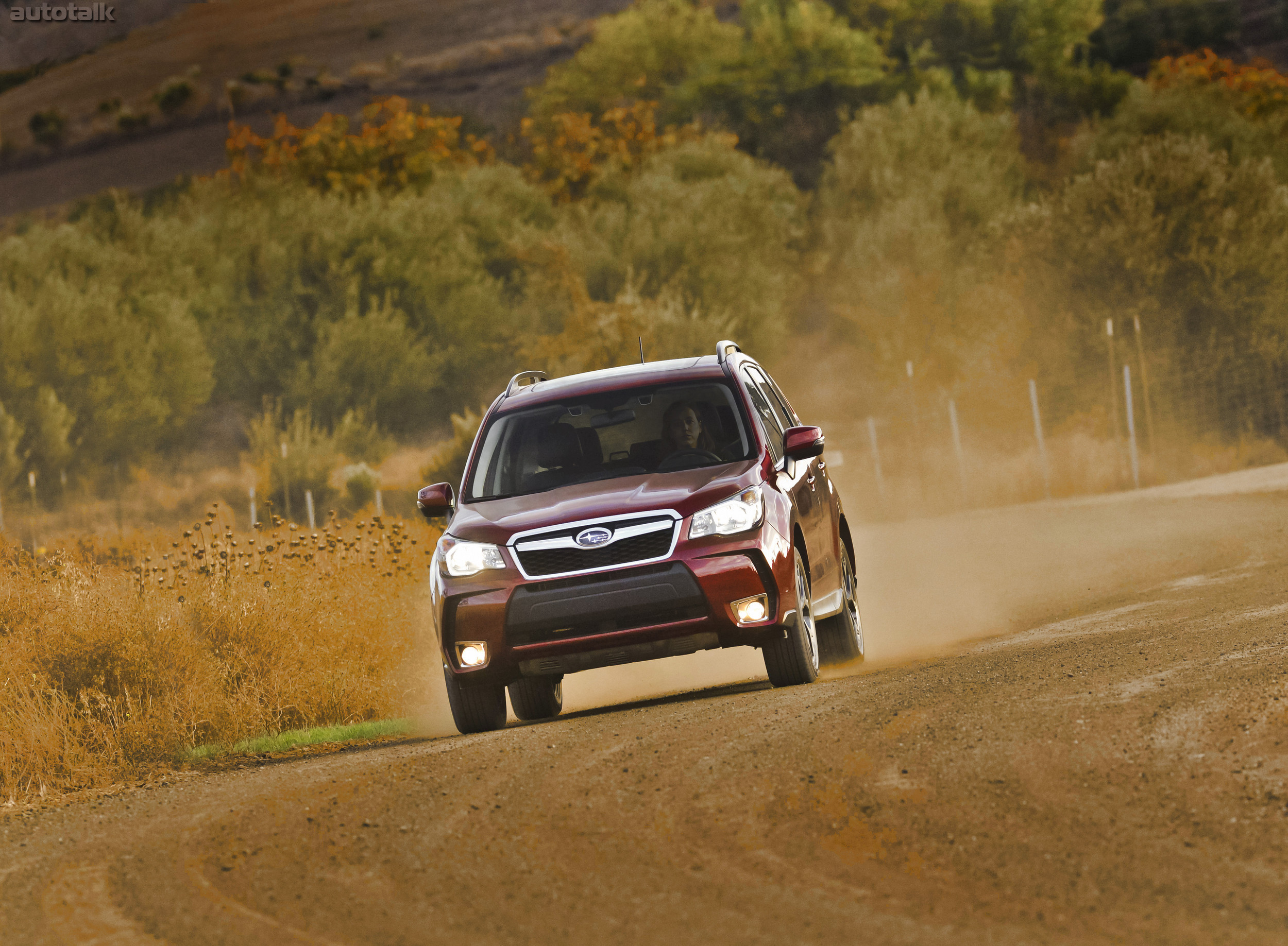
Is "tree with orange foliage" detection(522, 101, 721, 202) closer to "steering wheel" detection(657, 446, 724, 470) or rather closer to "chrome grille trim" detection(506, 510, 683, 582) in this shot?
"steering wheel" detection(657, 446, 724, 470)

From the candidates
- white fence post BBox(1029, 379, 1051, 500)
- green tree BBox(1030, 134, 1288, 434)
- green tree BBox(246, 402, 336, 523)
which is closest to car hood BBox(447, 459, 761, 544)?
white fence post BBox(1029, 379, 1051, 500)

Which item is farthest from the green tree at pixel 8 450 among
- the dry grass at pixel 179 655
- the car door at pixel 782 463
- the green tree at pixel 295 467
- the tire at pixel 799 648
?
the tire at pixel 799 648

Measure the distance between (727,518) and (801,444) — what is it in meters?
1.04

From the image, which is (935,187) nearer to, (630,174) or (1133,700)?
(630,174)

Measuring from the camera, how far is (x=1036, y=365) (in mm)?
37000

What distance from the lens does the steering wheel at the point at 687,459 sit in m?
9.59

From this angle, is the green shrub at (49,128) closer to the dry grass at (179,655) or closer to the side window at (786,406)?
the dry grass at (179,655)

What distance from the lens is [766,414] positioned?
34.8 ft

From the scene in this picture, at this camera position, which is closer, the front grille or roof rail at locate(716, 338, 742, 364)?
the front grille

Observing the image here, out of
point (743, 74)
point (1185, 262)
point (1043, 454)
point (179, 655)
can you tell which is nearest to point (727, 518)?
point (179, 655)

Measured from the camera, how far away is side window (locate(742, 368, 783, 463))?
10109 mm

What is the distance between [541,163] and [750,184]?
1257 centimetres

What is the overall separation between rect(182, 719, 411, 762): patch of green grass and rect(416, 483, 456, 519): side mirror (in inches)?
74.2

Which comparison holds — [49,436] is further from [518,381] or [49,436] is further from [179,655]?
[518,381]
